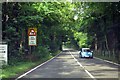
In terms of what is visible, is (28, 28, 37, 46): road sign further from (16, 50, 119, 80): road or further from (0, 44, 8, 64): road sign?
(0, 44, 8, 64): road sign

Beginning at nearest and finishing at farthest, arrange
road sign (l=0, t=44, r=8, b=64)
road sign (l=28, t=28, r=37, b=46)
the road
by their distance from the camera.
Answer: the road → road sign (l=0, t=44, r=8, b=64) → road sign (l=28, t=28, r=37, b=46)

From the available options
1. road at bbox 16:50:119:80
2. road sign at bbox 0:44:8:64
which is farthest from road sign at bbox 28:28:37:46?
road sign at bbox 0:44:8:64

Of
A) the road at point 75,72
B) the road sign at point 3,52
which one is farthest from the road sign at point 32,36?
the road sign at point 3,52

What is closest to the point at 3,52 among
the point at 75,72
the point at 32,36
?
the point at 75,72

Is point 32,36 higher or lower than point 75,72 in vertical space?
higher

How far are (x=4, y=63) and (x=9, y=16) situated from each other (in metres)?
6.52

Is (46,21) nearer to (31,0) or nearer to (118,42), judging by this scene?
(31,0)

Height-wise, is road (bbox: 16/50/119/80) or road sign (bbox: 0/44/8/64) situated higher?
road sign (bbox: 0/44/8/64)

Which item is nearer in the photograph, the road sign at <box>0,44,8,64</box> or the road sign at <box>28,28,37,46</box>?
the road sign at <box>0,44,8,64</box>

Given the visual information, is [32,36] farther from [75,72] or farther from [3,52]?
[3,52]

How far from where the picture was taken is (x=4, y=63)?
75.3ft

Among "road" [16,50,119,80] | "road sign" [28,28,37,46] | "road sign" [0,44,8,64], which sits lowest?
"road" [16,50,119,80]

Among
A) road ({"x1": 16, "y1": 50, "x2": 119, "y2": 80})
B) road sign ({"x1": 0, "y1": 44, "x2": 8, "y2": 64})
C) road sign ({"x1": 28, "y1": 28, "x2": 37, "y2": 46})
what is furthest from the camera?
road sign ({"x1": 28, "y1": 28, "x2": 37, "y2": 46})

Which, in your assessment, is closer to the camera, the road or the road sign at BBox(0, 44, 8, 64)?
the road
